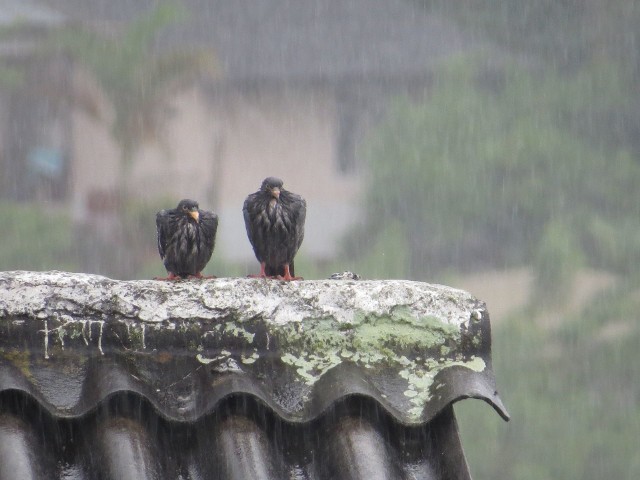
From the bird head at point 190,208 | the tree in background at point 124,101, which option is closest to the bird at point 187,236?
the bird head at point 190,208

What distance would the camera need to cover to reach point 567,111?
1972 cm

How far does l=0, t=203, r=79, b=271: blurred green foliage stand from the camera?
17.5 meters

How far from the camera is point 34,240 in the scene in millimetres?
18578

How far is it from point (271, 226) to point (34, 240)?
51.4ft

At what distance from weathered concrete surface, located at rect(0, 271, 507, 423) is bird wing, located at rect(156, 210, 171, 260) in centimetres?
109

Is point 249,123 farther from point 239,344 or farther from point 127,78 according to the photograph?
point 239,344

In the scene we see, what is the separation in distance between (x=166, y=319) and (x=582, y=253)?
15927mm

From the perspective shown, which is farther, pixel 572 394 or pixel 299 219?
pixel 572 394

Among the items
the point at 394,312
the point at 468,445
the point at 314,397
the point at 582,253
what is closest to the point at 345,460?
the point at 314,397

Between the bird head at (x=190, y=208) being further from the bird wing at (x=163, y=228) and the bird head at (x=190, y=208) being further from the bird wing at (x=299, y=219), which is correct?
the bird wing at (x=299, y=219)

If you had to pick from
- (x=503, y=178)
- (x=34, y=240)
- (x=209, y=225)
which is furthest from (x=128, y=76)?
(x=209, y=225)

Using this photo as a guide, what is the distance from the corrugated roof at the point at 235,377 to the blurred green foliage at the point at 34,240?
49.3ft

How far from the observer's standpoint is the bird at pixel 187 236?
137 inches

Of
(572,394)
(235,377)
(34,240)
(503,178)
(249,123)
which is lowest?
(235,377)
